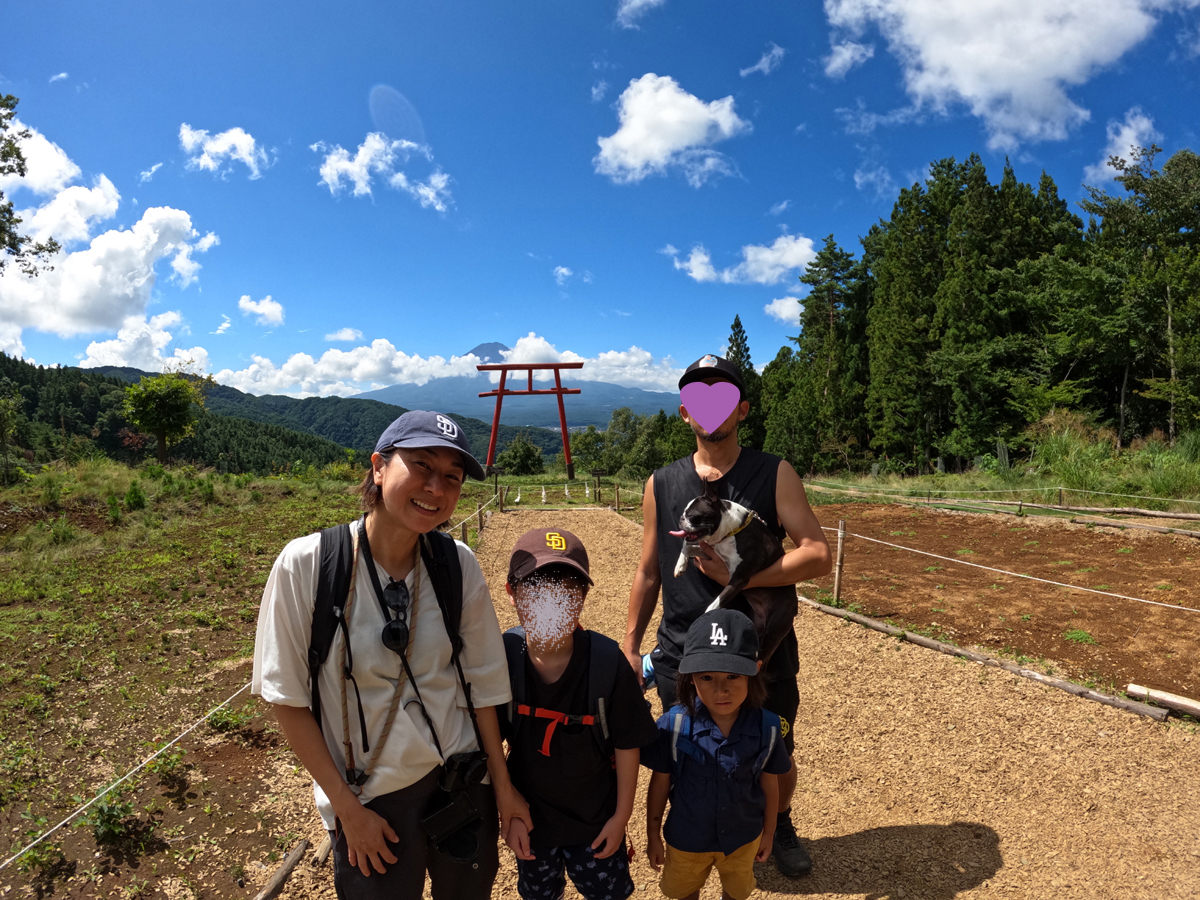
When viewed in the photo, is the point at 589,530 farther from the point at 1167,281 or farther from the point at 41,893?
the point at 1167,281

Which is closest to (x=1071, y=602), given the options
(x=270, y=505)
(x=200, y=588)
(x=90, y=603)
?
(x=200, y=588)

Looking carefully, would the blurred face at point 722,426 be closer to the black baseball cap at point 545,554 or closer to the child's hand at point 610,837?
the black baseball cap at point 545,554

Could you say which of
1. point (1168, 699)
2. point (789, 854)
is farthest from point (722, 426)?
point (1168, 699)

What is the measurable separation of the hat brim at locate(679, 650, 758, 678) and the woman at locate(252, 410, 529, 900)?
0.54 metres

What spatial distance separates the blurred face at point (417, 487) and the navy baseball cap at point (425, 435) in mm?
26

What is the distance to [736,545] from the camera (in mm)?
1831

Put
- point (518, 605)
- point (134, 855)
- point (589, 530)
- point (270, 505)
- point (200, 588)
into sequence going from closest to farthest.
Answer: point (518, 605) < point (134, 855) < point (200, 588) < point (589, 530) < point (270, 505)

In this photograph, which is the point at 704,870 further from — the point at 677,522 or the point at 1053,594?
the point at 1053,594

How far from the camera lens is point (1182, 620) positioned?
5.57 metres

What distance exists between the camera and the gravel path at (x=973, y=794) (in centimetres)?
256

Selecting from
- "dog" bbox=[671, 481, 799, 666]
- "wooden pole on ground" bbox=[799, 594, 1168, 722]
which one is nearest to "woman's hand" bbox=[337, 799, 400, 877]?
"dog" bbox=[671, 481, 799, 666]

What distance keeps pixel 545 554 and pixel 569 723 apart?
48cm

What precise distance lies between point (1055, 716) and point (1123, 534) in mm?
7647

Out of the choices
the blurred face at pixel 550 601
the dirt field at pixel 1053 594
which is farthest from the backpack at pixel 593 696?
the dirt field at pixel 1053 594
